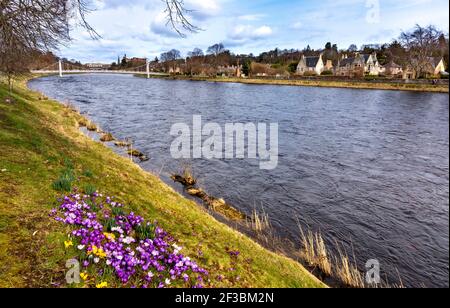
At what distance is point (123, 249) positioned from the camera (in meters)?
4.60

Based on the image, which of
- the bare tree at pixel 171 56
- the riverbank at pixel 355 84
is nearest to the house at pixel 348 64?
the riverbank at pixel 355 84

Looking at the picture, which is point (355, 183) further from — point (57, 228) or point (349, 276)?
point (57, 228)

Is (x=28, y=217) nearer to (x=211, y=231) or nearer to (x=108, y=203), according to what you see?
(x=108, y=203)

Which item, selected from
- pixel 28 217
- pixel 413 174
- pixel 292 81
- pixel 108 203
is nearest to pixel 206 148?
pixel 413 174

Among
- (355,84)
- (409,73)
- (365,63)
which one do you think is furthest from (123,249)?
(365,63)

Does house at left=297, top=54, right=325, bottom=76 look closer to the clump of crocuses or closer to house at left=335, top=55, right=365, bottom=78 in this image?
house at left=335, top=55, right=365, bottom=78

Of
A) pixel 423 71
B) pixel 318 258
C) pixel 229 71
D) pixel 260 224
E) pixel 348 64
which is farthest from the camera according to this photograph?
pixel 229 71

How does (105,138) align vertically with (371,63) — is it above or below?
below

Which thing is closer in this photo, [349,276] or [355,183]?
[349,276]

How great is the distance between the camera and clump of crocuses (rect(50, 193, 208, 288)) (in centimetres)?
413

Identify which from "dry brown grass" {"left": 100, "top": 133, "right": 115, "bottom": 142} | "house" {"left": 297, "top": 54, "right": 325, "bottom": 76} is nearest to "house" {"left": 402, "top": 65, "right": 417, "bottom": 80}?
"house" {"left": 297, "top": 54, "right": 325, "bottom": 76}

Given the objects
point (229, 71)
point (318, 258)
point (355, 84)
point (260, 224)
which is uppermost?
point (229, 71)

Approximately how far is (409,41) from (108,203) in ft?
270
